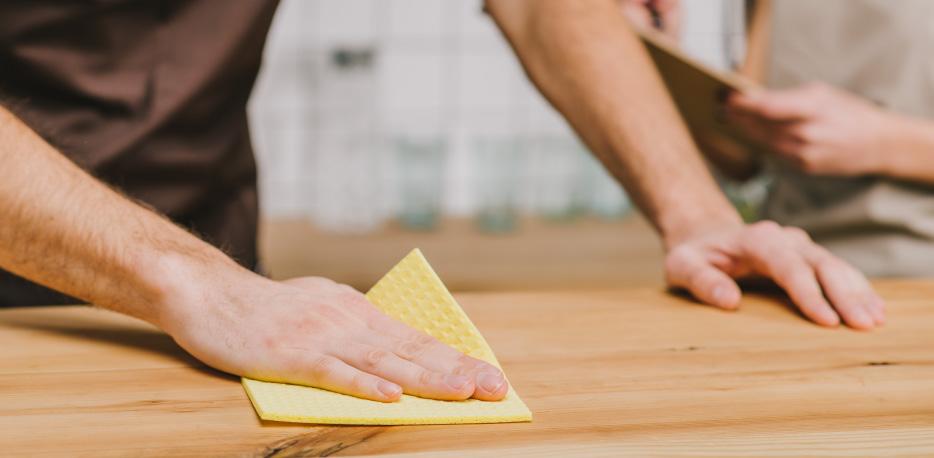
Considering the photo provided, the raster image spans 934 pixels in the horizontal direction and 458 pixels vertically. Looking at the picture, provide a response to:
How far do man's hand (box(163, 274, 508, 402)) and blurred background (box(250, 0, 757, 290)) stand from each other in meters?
1.17

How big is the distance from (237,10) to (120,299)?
0.42 metres

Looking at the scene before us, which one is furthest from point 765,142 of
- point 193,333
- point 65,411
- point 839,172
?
point 65,411

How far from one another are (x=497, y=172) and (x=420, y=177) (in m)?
0.18

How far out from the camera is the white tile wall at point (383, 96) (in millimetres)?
2035

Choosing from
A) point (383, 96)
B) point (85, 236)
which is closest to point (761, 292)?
point (85, 236)

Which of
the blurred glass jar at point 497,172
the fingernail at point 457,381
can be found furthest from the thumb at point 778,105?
the blurred glass jar at point 497,172

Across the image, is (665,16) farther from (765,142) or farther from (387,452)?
(387,452)

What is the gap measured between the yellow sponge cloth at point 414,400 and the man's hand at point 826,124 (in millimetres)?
591

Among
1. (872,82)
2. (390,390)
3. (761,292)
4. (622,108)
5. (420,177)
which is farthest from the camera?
(420,177)

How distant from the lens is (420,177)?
207cm

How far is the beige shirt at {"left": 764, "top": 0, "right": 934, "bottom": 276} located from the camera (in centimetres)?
115

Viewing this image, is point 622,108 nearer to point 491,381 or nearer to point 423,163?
point 491,381

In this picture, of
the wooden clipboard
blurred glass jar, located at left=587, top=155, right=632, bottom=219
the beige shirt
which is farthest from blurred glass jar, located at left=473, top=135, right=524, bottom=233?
the beige shirt

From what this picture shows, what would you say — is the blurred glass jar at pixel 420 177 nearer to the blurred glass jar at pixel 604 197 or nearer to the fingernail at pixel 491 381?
the blurred glass jar at pixel 604 197
